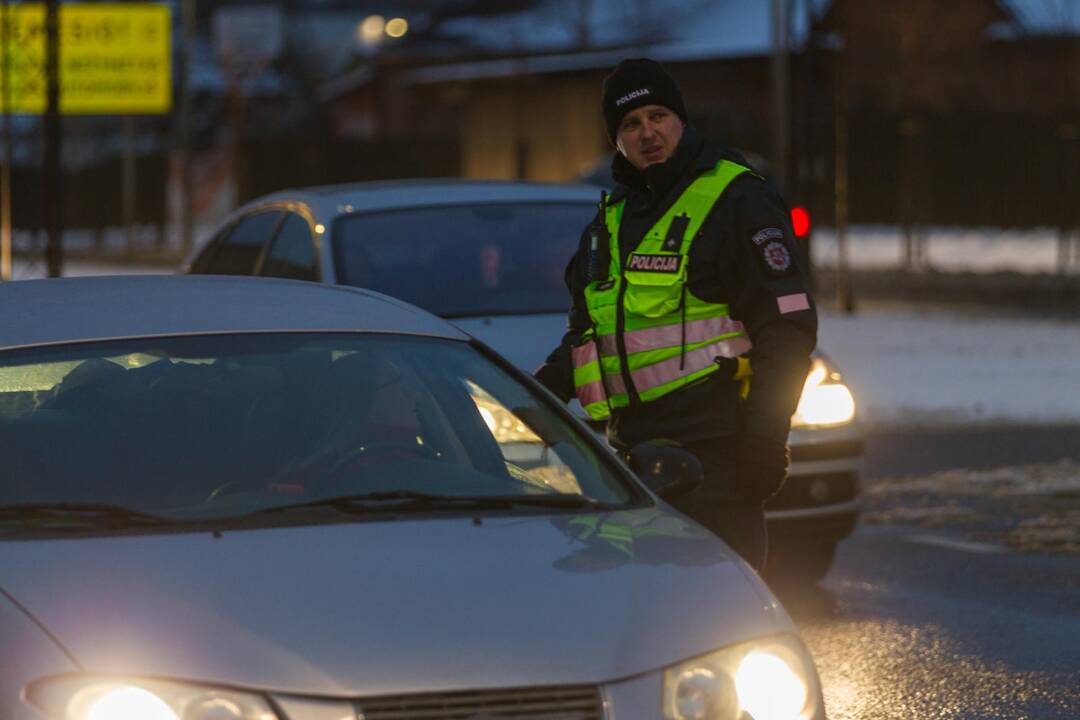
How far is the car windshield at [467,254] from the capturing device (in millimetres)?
8695

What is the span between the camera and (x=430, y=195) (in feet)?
30.8

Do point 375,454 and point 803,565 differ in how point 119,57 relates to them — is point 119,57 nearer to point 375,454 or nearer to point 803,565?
point 803,565

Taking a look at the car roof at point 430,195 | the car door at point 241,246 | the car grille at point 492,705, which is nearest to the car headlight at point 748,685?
the car grille at point 492,705

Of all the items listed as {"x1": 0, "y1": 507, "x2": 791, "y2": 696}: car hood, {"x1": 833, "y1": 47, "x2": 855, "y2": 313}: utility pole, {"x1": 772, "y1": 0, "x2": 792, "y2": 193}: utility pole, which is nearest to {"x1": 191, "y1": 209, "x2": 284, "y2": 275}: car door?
{"x1": 0, "y1": 507, "x2": 791, "y2": 696}: car hood

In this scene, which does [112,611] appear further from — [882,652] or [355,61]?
[355,61]

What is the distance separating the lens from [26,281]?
5.56 meters

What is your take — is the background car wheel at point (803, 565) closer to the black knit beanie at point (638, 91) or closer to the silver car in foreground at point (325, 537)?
the black knit beanie at point (638, 91)

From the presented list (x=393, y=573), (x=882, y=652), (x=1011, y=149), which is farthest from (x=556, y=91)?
(x=393, y=573)

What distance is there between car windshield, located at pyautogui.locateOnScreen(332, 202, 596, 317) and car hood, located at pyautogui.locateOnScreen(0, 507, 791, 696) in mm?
4166

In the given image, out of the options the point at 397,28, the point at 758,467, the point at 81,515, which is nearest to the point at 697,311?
the point at 758,467

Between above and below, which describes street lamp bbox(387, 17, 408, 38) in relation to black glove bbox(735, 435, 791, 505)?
above

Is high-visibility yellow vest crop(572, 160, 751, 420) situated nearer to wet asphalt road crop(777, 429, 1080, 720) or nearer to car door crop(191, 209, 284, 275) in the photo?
wet asphalt road crop(777, 429, 1080, 720)

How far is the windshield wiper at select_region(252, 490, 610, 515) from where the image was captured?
455 cm

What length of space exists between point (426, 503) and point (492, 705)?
914 mm
